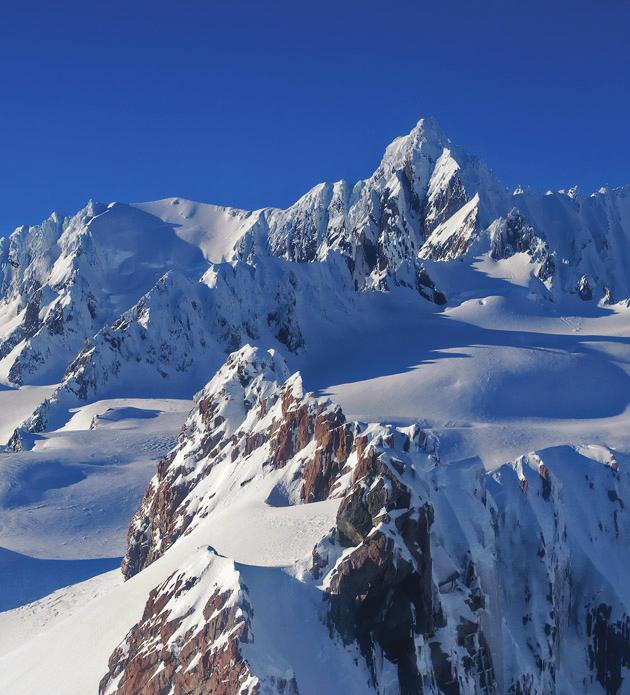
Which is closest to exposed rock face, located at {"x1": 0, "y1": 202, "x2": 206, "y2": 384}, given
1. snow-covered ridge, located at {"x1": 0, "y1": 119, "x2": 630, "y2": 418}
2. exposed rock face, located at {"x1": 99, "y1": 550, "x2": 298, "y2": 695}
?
snow-covered ridge, located at {"x1": 0, "y1": 119, "x2": 630, "y2": 418}

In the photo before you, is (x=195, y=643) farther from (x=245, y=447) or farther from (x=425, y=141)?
(x=425, y=141)

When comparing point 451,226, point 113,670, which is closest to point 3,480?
point 113,670

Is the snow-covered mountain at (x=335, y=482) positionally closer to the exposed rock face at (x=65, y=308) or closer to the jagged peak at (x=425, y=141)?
the exposed rock face at (x=65, y=308)

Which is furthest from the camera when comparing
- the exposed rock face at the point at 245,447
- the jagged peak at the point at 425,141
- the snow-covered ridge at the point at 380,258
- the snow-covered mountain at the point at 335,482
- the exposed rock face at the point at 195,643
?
the jagged peak at the point at 425,141

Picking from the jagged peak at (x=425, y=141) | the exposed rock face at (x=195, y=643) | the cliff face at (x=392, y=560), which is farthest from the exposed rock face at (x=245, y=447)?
the jagged peak at (x=425, y=141)

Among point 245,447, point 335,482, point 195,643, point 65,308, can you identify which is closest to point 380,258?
point 65,308

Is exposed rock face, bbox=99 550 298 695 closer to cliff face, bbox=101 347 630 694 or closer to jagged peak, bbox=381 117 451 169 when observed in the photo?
cliff face, bbox=101 347 630 694
